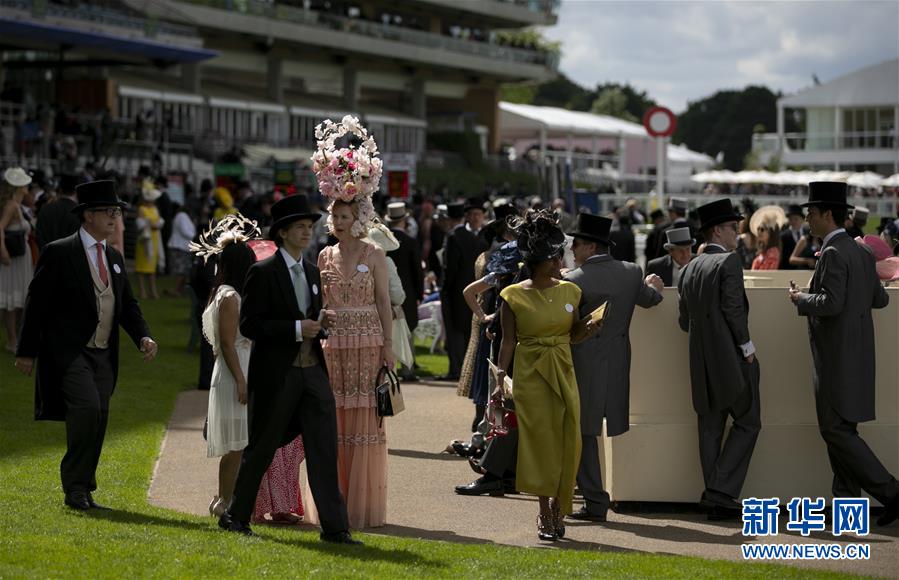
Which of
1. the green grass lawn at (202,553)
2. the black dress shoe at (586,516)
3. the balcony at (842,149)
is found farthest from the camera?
the balcony at (842,149)

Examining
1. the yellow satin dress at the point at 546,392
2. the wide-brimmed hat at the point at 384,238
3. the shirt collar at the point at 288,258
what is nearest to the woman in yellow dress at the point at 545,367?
the yellow satin dress at the point at 546,392

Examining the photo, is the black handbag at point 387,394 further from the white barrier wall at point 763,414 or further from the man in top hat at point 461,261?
the man in top hat at point 461,261

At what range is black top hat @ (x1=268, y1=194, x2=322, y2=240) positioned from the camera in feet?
26.7

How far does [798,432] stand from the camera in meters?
9.68

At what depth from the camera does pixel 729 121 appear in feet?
482

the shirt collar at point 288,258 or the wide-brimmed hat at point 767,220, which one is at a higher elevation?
the wide-brimmed hat at point 767,220

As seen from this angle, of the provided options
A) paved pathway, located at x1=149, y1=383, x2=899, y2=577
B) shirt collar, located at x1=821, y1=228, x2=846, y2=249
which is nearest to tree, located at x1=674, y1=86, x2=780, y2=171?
paved pathway, located at x1=149, y1=383, x2=899, y2=577

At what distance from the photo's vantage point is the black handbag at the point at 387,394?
8648mm

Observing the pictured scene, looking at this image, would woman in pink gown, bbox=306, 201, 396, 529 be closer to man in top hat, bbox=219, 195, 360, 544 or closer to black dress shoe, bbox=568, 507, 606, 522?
man in top hat, bbox=219, 195, 360, 544

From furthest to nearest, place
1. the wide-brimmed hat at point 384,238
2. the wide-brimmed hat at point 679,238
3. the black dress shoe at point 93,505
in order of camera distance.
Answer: the wide-brimmed hat at point 384,238 < the wide-brimmed hat at point 679,238 < the black dress shoe at point 93,505

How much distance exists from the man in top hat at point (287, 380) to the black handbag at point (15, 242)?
8.39 m

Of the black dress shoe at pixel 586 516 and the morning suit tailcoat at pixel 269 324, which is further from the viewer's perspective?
the black dress shoe at pixel 586 516

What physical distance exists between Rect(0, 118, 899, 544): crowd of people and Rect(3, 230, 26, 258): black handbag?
6916 mm

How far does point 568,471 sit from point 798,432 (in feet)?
6.57
